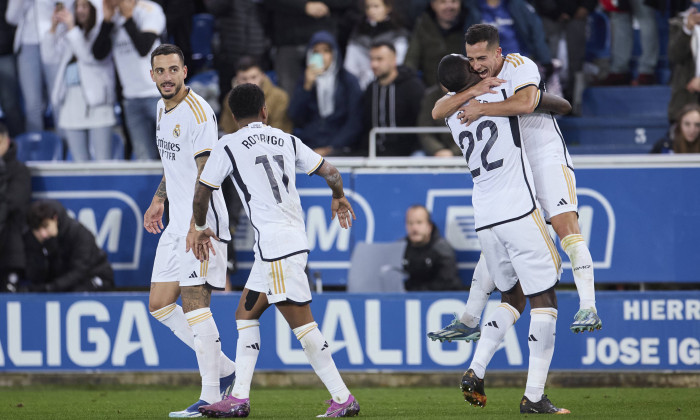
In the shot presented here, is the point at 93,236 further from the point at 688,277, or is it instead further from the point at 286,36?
the point at 688,277

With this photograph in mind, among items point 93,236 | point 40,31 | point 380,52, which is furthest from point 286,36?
point 93,236

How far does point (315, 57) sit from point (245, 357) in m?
4.97

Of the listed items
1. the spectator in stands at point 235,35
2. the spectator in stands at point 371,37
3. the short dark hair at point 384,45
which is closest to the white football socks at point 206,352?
the short dark hair at point 384,45

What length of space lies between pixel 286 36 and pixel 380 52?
177cm

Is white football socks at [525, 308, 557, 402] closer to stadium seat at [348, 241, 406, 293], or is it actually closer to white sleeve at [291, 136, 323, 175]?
white sleeve at [291, 136, 323, 175]

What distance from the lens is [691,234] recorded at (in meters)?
9.92

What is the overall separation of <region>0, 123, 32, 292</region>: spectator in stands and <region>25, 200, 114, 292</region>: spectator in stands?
0.63 ft

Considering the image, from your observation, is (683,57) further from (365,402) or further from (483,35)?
(365,402)

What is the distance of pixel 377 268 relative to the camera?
1016 cm

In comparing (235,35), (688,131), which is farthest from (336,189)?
(235,35)

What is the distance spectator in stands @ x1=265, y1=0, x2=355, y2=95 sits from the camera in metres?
12.3

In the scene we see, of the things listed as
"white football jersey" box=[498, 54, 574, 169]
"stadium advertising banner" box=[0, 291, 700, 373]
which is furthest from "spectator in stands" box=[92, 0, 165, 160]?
"white football jersey" box=[498, 54, 574, 169]

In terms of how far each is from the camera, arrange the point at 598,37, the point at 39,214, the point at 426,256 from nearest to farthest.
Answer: the point at 426,256 → the point at 39,214 → the point at 598,37

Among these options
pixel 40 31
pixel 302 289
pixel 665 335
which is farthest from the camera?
pixel 40 31
